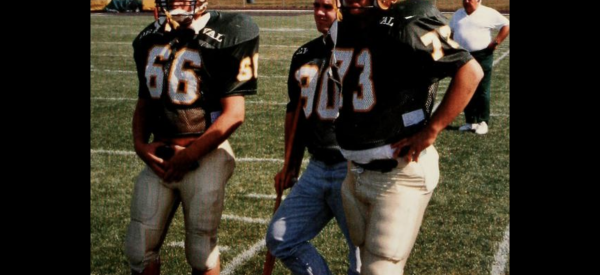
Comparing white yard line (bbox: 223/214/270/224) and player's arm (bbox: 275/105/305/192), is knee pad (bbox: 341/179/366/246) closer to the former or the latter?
player's arm (bbox: 275/105/305/192)

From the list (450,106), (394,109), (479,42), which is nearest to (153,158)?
(394,109)

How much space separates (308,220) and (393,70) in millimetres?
1033

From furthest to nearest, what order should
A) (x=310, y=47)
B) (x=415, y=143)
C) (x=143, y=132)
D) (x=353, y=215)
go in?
1. (x=310, y=47)
2. (x=143, y=132)
3. (x=353, y=215)
4. (x=415, y=143)

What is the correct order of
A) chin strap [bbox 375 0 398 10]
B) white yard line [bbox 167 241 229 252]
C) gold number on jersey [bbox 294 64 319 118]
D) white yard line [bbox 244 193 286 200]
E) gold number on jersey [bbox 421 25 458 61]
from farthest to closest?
white yard line [bbox 244 193 286 200], white yard line [bbox 167 241 229 252], gold number on jersey [bbox 294 64 319 118], chin strap [bbox 375 0 398 10], gold number on jersey [bbox 421 25 458 61]

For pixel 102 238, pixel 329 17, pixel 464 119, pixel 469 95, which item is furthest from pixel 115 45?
pixel 469 95

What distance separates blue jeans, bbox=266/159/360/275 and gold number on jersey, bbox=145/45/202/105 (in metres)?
0.73

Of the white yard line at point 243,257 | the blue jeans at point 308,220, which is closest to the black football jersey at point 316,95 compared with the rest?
the blue jeans at point 308,220

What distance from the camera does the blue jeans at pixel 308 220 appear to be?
404 centimetres

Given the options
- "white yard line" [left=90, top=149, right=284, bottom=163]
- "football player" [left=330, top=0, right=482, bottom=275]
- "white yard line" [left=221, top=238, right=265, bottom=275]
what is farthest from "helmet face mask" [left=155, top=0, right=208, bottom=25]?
"white yard line" [left=90, top=149, right=284, bottom=163]

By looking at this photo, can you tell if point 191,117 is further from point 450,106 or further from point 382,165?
point 450,106

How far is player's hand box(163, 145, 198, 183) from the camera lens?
12.7 ft

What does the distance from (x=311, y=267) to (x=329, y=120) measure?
744 mm

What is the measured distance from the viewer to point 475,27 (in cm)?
971

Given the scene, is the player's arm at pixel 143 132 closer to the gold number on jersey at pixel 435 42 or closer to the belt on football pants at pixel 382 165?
the belt on football pants at pixel 382 165
